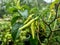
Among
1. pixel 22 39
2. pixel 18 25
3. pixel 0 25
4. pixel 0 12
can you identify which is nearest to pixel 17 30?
pixel 18 25

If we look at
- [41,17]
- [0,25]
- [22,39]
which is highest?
[41,17]

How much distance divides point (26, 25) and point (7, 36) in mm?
1035

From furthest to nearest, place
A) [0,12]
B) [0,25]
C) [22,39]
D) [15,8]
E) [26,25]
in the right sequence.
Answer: [0,12] < [0,25] < [22,39] < [15,8] < [26,25]

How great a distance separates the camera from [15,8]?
869mm

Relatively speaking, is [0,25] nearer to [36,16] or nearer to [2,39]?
[2,39]

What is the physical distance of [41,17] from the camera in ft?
2.68

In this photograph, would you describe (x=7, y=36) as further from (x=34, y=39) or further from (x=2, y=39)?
(x=34, y=39)

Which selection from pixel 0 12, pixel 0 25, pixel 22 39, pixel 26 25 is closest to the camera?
pixel 26 25

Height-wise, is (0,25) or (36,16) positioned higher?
(36,16)

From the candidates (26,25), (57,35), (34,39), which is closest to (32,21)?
(26,25)

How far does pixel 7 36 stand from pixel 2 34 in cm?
9

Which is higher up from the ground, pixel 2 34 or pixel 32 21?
pixel 32 21

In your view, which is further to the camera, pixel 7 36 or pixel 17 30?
pixel 7 36

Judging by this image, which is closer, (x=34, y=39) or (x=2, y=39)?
(x=34, y=39)
